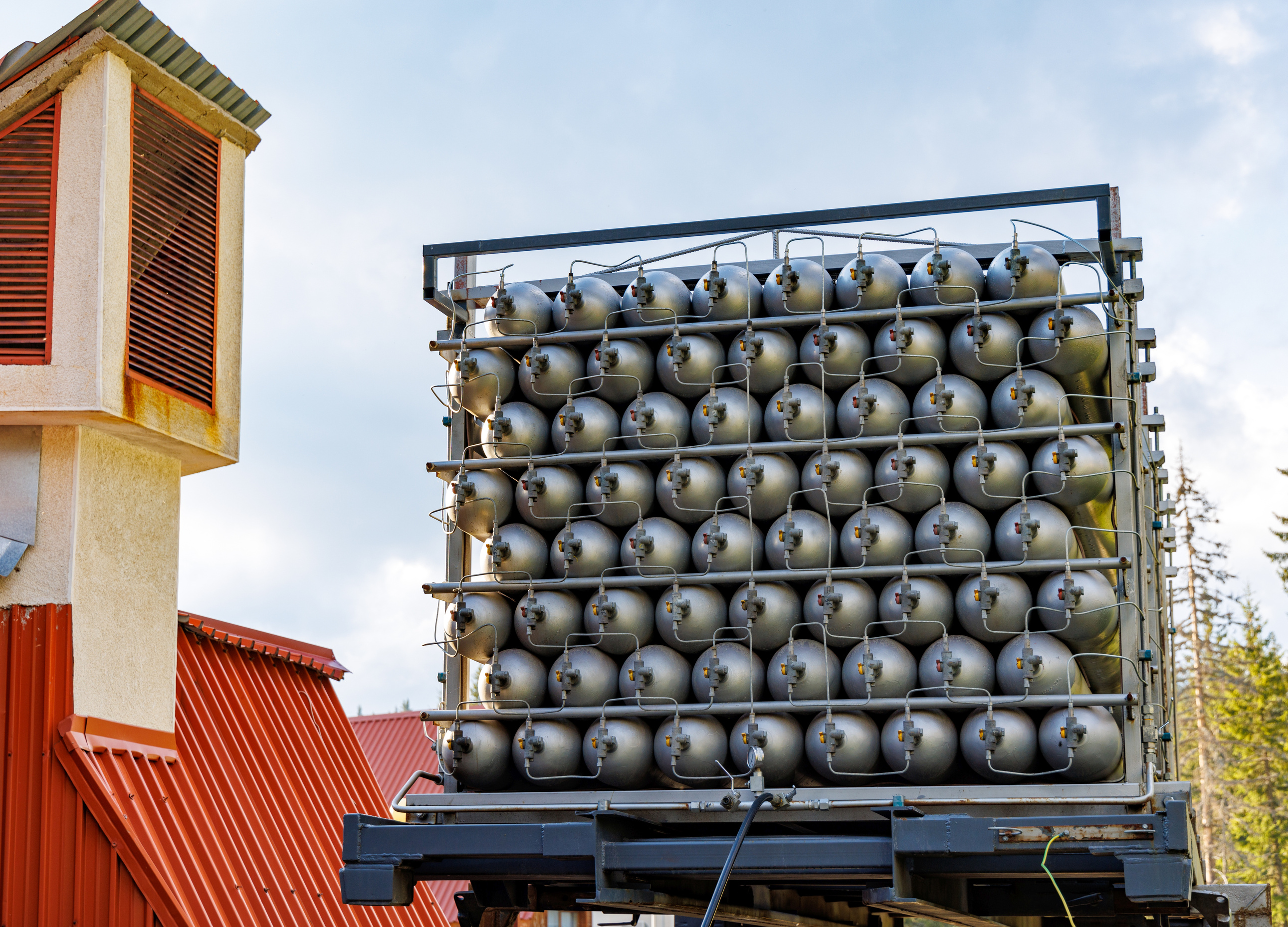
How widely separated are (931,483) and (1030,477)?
54 centimetres

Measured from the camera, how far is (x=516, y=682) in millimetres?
8656

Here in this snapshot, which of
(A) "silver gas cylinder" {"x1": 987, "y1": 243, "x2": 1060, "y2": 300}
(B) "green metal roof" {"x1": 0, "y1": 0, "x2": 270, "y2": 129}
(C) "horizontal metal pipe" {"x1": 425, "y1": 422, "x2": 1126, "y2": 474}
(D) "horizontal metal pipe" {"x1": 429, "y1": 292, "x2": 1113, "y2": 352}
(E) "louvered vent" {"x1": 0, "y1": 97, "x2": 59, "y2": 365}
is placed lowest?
(C) "horizontal metal pipe" {"x1": 425, "y1": 422, "x2": 1126, "y2": 474}

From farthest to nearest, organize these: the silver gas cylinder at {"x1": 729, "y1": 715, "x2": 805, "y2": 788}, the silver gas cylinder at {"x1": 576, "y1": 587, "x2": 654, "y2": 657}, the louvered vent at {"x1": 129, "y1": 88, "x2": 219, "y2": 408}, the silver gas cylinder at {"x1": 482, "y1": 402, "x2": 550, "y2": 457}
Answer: the louvered vent at {"x1": 129, "y1": 88, "x2": 219, "y2": 408} < the silver gas cylinder at {"x1": 482, "y1": 402, "x2": 550, "y2": 457} < the silver gas cylinder at {"x1": 576, "y1": 587, "x2": 654, "y2": 657} < the silver gas cylinder at {"x1": 729, "y1": 715, "x2": 805, "y2": 788}

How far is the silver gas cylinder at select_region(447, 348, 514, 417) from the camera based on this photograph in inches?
361

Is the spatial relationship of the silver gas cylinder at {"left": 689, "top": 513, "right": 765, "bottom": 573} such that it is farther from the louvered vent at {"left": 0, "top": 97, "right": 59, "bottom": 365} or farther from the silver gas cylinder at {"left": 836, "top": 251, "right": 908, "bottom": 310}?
the louvered vent at {"left": 0, "top": 97, "right": 59, "bottom": 365}

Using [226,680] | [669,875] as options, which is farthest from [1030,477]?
[226,680]

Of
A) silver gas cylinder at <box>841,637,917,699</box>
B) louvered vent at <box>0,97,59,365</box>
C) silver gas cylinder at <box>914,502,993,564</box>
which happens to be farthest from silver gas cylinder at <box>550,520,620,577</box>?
louvered vent at <box>0,97,59,365</box>

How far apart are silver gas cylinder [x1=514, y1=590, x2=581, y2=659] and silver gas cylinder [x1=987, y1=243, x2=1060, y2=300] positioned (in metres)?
3.08

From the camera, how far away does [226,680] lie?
13852mm

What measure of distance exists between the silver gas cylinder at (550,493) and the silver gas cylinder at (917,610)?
1.94 meters

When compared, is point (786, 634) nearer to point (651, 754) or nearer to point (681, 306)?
point (651, 754)

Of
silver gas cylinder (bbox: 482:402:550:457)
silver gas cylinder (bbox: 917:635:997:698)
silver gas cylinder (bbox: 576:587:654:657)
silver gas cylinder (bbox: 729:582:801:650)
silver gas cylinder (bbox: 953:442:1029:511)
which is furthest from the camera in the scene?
silver gas cylinder (bbox: 482:402:550:457)

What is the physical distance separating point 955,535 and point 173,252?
6.80 metres

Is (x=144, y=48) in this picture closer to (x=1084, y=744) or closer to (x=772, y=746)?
(x=772, y=746)
